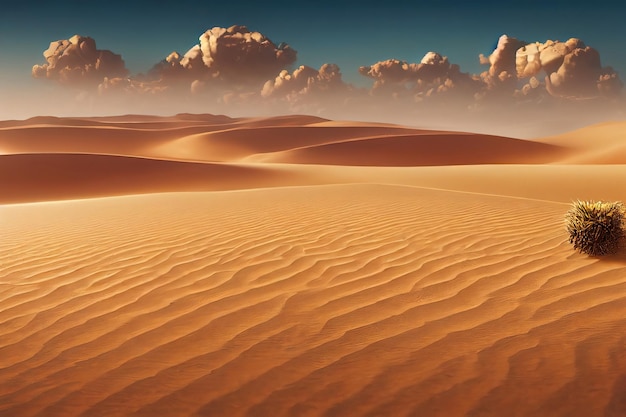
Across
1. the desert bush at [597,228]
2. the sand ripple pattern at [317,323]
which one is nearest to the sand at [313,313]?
the sand ripple pattern at [317,323]

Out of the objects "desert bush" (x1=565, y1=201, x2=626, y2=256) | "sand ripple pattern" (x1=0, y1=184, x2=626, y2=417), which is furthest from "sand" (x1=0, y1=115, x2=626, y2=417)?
→ "desert bush" (x1=565, y1=201, x2=626, y2=256)

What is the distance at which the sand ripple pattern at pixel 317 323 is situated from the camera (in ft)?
9.19

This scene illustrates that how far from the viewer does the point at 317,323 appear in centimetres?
379

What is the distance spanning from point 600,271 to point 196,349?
143 inches

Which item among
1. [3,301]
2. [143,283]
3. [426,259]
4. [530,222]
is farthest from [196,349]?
[530,222]

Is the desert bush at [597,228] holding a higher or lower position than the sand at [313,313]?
higher

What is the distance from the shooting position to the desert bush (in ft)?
16.6

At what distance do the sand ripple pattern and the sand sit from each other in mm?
16

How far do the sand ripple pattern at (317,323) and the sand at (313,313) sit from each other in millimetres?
16

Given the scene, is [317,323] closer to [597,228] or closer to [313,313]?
[313,313]

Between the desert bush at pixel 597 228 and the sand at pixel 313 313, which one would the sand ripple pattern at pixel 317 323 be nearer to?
the sand at pixel 313 313

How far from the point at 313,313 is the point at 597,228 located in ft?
10.3

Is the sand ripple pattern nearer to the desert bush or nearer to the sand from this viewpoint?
the sand

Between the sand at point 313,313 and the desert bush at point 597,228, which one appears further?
the desert bush at point 597,228
